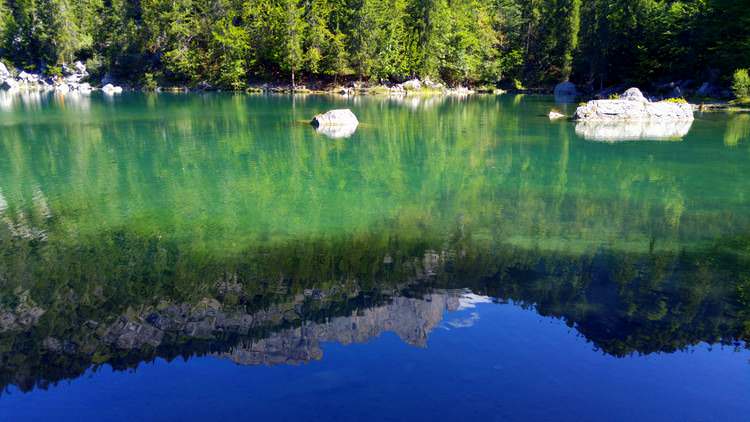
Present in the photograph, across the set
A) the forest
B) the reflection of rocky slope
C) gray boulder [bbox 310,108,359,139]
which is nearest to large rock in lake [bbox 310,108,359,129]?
gray boulder [bbox 310,108,359,139]

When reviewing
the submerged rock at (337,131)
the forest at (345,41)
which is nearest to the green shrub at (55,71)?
the forest at (345,41)

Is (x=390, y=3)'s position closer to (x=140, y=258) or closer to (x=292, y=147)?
(x=292, y=147)

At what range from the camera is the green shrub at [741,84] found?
152ft

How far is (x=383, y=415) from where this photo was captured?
631 cm

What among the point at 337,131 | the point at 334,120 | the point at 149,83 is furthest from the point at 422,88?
the point at 337,131

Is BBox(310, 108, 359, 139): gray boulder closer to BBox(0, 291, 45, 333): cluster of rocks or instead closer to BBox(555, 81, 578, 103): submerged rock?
BBox(0, 291, 45, 333): cluster of rocks

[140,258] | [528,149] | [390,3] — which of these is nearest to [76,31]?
[390,3]

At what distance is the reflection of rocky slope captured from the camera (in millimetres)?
7689

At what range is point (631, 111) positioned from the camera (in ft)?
124

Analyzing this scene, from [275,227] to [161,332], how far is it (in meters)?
5.18

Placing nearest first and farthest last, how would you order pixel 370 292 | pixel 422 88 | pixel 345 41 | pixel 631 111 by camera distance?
pixel 370 292
pixel 631 111
pixel 345 41
pixel 422 88

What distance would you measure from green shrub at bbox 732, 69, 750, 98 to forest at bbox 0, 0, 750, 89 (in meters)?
12.7

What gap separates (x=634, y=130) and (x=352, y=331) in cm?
3067

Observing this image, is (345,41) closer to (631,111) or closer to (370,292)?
(631,111)
